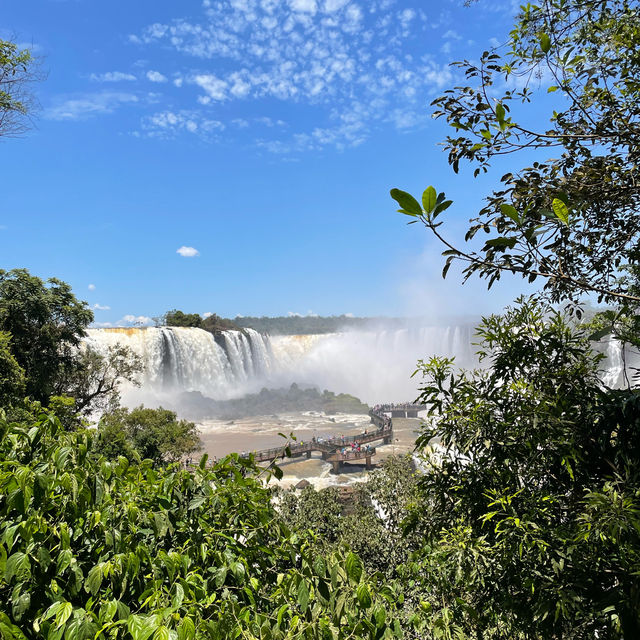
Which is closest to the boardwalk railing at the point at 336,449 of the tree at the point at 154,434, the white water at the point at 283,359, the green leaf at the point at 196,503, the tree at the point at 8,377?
the tree at the point at 154,434

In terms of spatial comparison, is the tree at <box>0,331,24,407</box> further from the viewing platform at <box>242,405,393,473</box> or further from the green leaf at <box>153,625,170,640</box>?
the green leaf at <box>153,625,170,640</box>

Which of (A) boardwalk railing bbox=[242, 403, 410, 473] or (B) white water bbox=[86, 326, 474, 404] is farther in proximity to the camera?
(B) white water bbox=[86, 326, 474, 404]

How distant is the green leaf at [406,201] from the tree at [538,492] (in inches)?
51.5

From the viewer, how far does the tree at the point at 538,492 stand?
1.71m

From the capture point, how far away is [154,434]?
15.8m

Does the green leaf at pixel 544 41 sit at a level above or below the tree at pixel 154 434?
above

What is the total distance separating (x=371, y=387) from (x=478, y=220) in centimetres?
4375

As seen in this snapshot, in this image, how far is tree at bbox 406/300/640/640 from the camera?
171cm

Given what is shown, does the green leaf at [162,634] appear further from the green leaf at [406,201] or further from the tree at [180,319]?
the tree at [180,319]

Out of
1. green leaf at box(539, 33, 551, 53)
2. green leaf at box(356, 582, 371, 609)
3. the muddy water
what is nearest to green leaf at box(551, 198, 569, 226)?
green leaf at box(539, 33, 551, 53)

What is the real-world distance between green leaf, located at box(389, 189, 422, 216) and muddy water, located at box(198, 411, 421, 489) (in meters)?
17.1

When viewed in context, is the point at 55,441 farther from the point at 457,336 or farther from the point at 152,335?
the point at 457,336

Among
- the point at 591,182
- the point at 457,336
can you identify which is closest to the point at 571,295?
the point at 591,182

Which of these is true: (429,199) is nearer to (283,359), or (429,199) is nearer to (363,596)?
(363,596)
